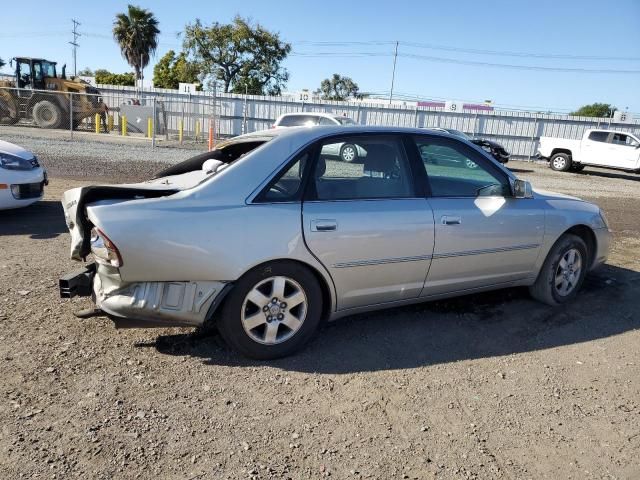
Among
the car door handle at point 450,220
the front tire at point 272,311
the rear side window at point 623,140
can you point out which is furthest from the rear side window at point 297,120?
the front tire at point 272,311

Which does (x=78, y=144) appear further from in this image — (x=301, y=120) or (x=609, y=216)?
(x=609, y=216)

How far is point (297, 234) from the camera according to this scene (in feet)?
10.6

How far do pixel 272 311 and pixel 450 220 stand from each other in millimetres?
1485

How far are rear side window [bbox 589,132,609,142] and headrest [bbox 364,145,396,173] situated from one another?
63.7 ft

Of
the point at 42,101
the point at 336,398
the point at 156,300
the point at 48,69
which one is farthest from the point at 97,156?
the point at 48,69

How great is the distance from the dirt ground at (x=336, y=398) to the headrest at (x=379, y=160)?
4.02ft

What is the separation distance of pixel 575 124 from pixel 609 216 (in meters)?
17.7

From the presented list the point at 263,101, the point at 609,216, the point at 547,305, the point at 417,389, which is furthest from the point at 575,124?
the point at 417,389

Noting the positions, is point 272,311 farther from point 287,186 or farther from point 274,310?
point 287,186

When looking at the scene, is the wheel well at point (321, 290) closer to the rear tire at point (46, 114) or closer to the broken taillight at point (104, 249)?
the broken taillight at point (104, 249)

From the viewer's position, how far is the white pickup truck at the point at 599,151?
19406mm

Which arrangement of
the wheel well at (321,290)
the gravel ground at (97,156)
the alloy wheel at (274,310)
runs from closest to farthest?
the wheel well at (321,290) < the alloy wheel at (274,310) < the gravel ground at (97,156)

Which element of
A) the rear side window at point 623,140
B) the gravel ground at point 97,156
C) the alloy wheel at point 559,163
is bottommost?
the gravel ground at point 97,156

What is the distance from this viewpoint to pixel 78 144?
58.7 ft
